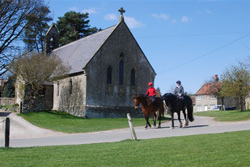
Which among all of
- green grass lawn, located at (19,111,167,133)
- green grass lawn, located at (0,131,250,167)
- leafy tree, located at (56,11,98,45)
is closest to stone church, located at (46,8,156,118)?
green grass lawn, located at (19,111,167,133)

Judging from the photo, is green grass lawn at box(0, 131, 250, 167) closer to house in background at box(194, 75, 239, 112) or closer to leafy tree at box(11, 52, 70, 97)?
leafy tree at box(11, 52, 70, 97)

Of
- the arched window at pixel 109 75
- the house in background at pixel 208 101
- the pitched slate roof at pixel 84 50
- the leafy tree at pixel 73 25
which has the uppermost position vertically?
the leafy tree at pixel 73 25

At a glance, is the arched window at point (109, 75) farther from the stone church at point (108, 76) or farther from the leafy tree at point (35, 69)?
the leafy tree at point (35, 69)

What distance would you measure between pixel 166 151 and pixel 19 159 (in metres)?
4.39

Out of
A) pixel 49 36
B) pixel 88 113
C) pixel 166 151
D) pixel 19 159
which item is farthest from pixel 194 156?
pixel 49 36

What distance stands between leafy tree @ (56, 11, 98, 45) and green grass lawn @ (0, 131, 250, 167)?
60534mm

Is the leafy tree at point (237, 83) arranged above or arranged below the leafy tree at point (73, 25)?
below

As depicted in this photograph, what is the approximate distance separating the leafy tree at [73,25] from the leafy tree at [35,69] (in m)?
36.2

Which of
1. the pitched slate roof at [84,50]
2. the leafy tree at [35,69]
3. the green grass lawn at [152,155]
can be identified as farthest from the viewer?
the pitched slate roof at [84,50]

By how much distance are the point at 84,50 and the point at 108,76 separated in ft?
19.2

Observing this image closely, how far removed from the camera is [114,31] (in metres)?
34.8

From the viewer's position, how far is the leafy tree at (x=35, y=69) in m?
31.8

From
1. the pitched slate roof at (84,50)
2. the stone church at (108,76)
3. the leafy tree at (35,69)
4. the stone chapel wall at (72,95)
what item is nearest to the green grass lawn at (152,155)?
the leafy tree at (35,69)

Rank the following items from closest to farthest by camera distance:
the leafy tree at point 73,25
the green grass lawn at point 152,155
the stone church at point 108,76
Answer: the green grass lawn at point 152,155 < the stone church at point 108,76 < the leafy tree at point 73,25
